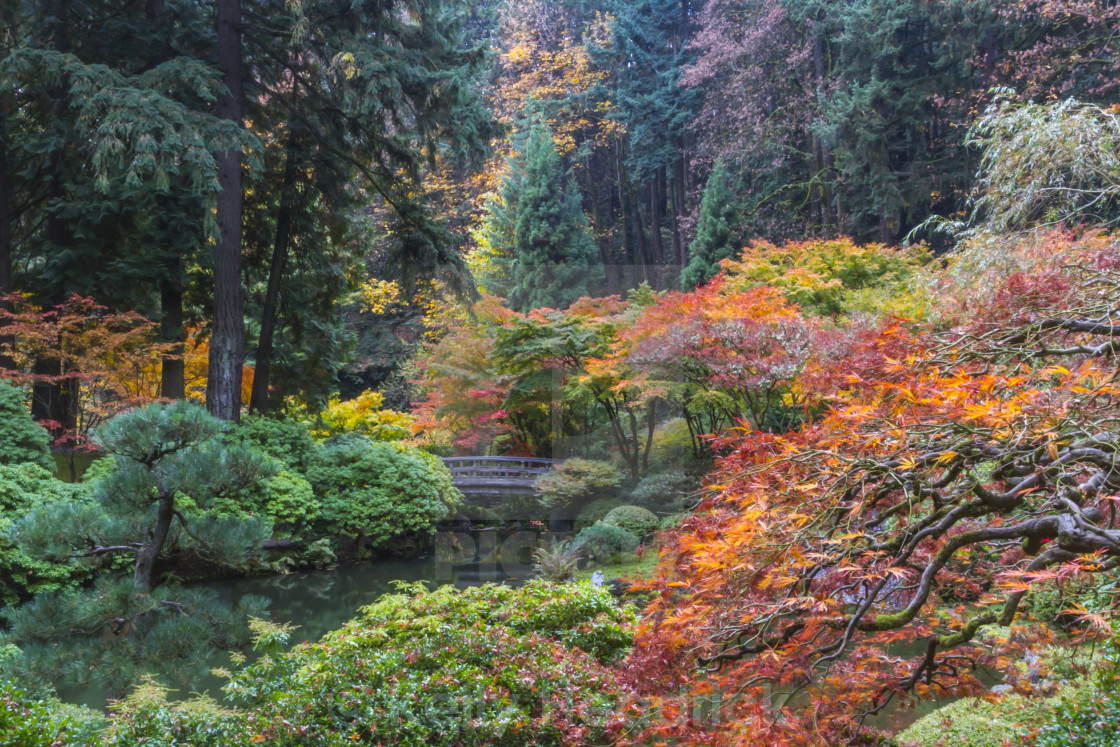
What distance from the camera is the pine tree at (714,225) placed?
1502 cm

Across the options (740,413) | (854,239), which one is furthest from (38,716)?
(854,239)

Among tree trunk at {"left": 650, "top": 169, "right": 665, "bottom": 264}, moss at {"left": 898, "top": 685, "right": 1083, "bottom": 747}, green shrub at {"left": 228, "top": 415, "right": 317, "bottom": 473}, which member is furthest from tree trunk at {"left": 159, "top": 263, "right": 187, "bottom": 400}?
tree trunk at {"left": 650, "top": 169, "right": 665, "bottom": 264}

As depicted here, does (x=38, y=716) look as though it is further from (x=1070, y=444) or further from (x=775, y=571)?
(x=1070, y=444)

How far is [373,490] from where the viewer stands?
985cm

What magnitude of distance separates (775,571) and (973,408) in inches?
28.1

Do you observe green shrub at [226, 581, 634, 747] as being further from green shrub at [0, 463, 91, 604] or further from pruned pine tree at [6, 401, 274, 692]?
Answer: green shrub at [0, 463, 91, 604]

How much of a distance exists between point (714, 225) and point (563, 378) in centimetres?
528

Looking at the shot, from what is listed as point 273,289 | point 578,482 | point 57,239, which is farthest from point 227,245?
point 578,482

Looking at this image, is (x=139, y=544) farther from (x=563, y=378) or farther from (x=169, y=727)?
(x=563, y=378)

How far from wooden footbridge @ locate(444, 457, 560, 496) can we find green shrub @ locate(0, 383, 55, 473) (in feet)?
20.1

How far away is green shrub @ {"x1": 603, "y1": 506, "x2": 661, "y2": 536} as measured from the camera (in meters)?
10.1

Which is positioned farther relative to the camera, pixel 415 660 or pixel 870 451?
pixel 415 660

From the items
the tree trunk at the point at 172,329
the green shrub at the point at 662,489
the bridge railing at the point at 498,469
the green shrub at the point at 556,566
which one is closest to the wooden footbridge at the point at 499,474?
the bridge railing at the point at 498,469

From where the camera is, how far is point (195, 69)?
7.78 meters
